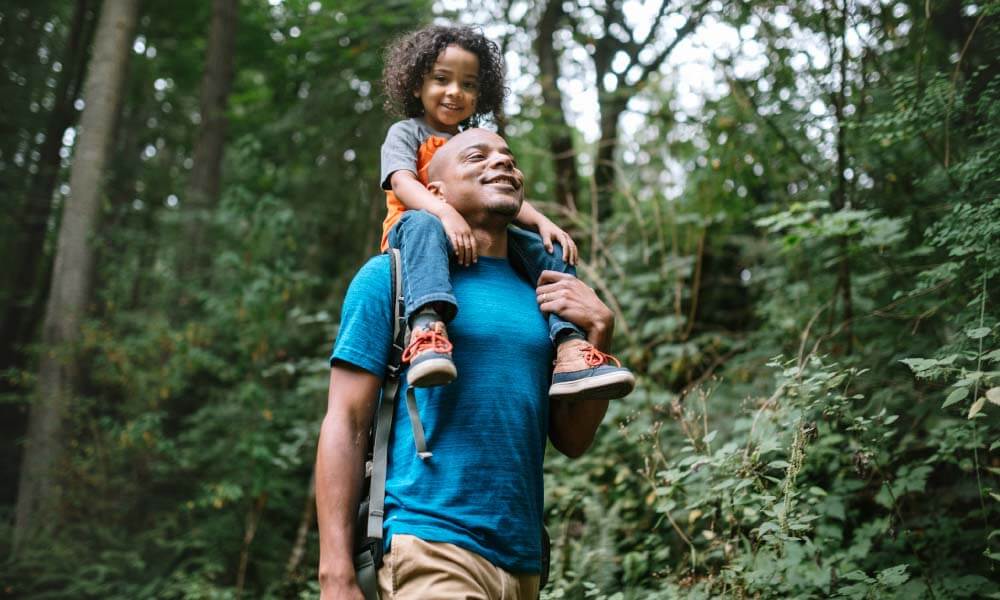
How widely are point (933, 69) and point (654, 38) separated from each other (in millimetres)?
4964

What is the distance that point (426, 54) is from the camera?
3131 millimetres

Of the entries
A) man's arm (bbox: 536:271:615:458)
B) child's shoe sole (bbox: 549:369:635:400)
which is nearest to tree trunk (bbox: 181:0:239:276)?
man's arm (bbox: 536:271:615:458)

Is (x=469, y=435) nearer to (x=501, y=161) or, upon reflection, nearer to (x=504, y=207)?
(x=504, y=207)

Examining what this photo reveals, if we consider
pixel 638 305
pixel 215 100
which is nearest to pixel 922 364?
pixel 638 305

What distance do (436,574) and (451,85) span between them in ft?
6.22

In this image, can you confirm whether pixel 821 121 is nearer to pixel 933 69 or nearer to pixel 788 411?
pixel 933 69

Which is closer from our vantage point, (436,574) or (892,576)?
(436,574)

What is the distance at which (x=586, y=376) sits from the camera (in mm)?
2248

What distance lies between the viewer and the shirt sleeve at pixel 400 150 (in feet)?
9.61

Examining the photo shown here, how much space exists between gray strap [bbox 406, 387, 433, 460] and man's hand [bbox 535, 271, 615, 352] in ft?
1.71

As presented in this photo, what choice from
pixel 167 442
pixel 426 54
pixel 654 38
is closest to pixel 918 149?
pixel 426 54

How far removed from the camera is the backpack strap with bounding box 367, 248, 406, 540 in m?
2.12

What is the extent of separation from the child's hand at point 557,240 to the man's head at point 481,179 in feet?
0.84

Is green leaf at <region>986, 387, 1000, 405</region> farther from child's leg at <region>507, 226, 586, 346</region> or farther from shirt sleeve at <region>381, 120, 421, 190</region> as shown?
shirt sleeve at <region>381, 120, 421, 190</region>
